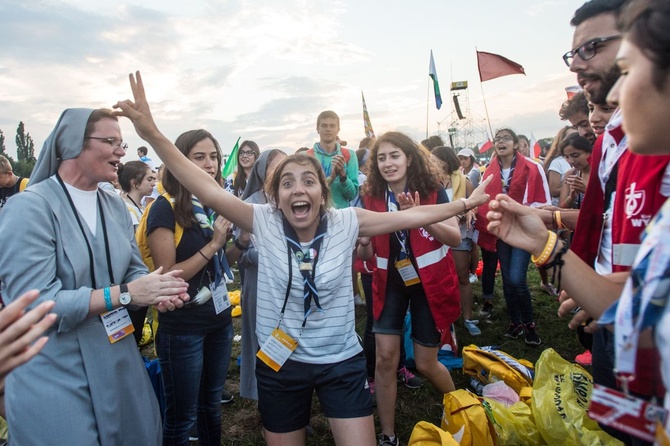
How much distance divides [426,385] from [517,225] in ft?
9.90

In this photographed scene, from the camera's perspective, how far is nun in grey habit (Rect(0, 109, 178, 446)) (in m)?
1.88

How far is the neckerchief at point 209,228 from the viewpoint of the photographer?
9.18 feet

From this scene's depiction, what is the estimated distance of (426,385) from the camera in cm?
424

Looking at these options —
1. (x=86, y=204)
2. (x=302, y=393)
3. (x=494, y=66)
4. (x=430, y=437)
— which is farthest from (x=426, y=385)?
(x=494, y=66)

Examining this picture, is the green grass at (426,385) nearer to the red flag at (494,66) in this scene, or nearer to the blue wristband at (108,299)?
the blue wristband at (108,299)

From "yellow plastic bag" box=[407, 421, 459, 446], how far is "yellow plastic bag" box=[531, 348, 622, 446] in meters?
0.67

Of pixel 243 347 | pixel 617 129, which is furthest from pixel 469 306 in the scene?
pixel 617 129

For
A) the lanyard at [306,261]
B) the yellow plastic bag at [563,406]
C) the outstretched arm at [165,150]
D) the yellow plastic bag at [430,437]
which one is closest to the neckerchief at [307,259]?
the lanyard at [306,261]

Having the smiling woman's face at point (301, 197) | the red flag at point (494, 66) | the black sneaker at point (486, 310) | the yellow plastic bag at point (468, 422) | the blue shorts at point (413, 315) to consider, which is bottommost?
the black sneaker at point (486, 310)

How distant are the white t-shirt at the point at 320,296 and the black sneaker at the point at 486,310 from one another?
406cm

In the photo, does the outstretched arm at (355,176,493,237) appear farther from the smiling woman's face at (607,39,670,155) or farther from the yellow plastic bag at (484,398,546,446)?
the smiling woman's face at (607,39,670,155)

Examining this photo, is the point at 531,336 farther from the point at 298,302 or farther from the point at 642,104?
the point at 642,104

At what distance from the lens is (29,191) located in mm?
2023

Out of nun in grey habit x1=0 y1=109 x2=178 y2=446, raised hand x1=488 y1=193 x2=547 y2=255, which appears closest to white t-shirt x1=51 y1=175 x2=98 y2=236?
nun in grey habit x1=0 y1=109 x2=178 y2=446
